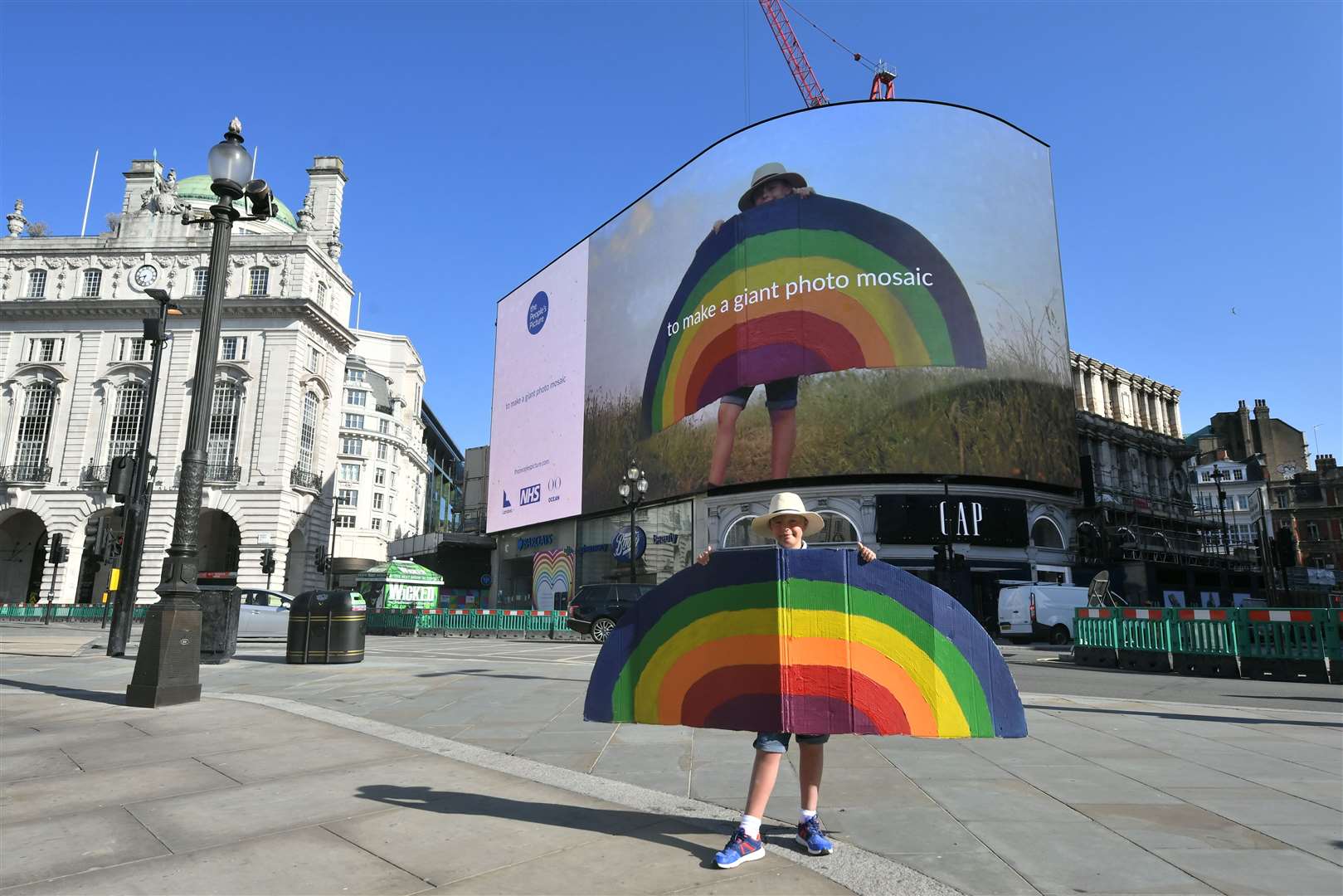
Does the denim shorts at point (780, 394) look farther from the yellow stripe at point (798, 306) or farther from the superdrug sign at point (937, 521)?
the superdrug sign at point (937, 521)

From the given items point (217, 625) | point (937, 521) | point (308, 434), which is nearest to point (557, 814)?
point (217, 625)

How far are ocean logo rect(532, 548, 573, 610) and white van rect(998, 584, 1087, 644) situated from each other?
24.5m

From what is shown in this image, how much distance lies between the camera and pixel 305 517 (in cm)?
4756

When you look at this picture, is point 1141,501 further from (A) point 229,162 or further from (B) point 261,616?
(A) point 229,162

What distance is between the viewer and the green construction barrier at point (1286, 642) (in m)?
13.0

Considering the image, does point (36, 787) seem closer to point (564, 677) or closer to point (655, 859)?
point (655, 859)

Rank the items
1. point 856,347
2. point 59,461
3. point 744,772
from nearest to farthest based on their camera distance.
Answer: point 744,772 → point 856,347 → point 59,461

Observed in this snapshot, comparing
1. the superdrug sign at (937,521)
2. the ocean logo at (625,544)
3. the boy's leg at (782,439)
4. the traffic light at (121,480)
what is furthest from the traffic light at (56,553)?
the superdrug sign at (937,521)

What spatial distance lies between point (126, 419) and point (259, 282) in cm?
1128

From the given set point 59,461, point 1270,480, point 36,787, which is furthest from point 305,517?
point 1270,480

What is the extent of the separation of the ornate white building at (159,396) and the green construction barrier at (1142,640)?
1661 inches

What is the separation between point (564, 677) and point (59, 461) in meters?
49.4

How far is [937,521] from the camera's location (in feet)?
106

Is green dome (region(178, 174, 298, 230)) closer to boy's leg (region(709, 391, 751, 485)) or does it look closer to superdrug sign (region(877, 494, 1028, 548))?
boy's leg (region(709, 391, 751, 485))
